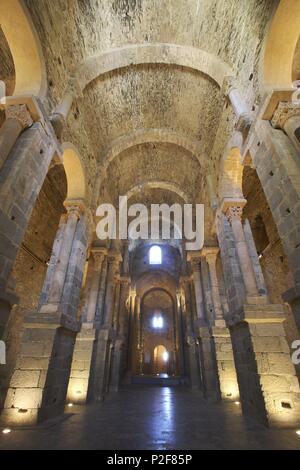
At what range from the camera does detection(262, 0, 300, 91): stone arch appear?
435 centimetres

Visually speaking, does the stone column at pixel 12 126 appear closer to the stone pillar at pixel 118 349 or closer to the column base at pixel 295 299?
the column base at pixel 295 299

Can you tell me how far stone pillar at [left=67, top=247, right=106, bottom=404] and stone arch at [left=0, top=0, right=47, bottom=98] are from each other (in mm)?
6369

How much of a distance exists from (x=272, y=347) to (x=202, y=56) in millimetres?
7944

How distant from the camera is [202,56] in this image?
6.86m

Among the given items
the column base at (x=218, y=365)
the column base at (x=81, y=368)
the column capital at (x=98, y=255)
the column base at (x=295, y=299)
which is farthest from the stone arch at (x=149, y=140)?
the column base at (x=295, y=299)

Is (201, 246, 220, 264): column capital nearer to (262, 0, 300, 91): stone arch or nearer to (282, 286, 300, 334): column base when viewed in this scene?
(262, 0, 300, 91): stone arch

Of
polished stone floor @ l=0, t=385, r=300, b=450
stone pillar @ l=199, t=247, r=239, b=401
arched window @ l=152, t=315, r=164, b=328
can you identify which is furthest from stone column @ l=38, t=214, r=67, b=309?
arched window @ l=152, t=315, r=164, b=328

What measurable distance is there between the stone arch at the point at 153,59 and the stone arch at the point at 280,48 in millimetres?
1980

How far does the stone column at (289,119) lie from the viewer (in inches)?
164

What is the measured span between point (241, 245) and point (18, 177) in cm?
557

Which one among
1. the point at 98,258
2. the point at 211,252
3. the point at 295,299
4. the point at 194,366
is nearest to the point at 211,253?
the point at 211,252
